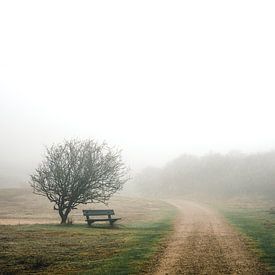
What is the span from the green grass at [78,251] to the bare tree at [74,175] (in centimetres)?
612

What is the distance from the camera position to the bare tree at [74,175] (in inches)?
1161

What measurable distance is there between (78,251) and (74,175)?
13.0m

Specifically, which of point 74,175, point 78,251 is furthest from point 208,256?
point 74,175

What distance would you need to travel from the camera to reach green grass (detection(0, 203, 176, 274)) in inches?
544

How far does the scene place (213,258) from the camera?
50.1 ft

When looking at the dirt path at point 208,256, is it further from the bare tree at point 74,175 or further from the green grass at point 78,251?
the bare tree at point 74,175

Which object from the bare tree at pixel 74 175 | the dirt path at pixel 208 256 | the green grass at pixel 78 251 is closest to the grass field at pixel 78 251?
the green grass at pixel 78 251

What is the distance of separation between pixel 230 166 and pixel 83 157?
66.5 metres

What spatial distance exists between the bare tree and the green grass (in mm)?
6125

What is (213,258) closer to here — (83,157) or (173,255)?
(173,255)

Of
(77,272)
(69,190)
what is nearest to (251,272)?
(77,272)

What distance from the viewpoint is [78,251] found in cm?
1706

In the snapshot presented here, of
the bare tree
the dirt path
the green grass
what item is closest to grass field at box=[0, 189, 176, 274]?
the green grass

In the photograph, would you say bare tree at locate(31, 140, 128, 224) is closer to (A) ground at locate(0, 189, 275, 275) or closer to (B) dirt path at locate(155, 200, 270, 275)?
(A) ground at locate(0, 189, 275, 275)
